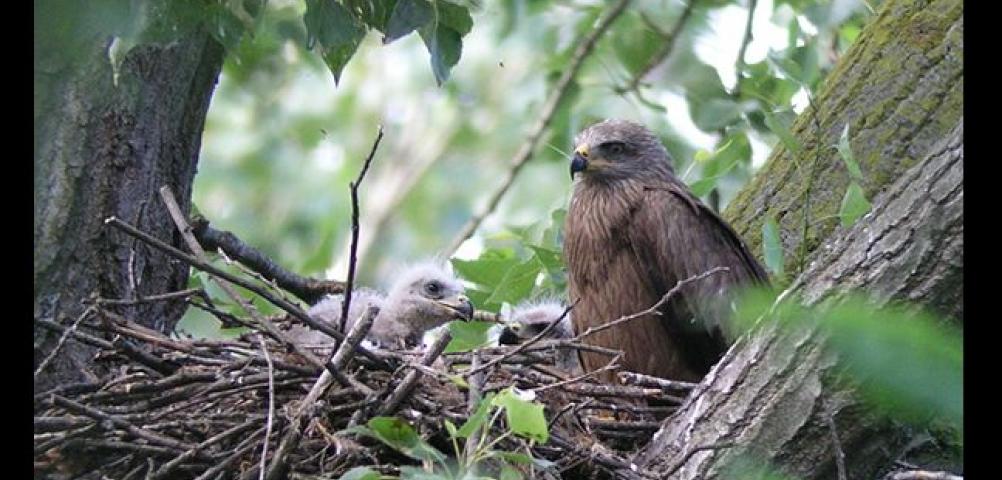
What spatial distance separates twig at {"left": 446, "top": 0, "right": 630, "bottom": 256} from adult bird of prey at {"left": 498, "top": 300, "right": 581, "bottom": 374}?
1589 millimetres

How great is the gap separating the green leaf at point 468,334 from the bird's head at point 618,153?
2.83 ft

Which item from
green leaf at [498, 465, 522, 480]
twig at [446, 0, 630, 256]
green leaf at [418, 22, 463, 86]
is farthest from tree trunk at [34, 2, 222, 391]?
twig at [446, 0, 630, 256]

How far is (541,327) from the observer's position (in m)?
5.91

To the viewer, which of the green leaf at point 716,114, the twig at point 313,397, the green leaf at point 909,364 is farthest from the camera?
the green leaf at point 716,114

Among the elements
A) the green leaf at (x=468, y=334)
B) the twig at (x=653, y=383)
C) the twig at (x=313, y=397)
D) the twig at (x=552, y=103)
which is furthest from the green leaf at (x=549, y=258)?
the twig at (x=313, y=397)

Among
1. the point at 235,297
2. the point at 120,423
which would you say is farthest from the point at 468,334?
the point at 120,423

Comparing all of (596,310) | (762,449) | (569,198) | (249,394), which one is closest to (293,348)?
(249,394)

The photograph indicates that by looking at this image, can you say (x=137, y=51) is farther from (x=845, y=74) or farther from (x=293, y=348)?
(x=845, y=74)

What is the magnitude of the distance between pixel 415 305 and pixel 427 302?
0.23ft

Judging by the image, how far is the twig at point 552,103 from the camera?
803 cm

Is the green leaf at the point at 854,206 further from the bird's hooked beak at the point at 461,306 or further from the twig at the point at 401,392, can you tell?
the bird's hooked beak at the point at 461,306
